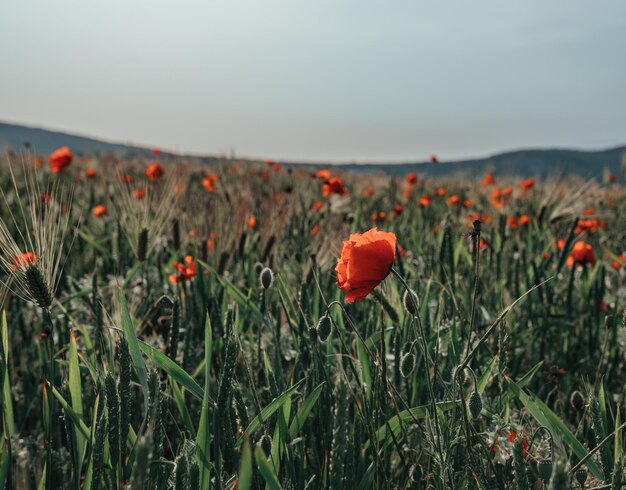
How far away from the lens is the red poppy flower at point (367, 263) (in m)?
0.99

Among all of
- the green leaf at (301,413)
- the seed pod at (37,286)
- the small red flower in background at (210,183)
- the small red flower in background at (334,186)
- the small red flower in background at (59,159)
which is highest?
the small red flower in background at (59,159)

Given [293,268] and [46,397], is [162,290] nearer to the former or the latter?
[293,268]

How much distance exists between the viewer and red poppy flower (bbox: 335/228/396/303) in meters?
0.99

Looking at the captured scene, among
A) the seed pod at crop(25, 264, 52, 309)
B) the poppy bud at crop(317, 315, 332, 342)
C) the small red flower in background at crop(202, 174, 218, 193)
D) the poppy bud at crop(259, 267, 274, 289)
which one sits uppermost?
the small red flower in background at crop(202, 174, 218, 193)

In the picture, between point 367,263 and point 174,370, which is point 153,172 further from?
point 367,263

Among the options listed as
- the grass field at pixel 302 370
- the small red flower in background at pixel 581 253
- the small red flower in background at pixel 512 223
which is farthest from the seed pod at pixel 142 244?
the small red flower in background at pixel 512 223

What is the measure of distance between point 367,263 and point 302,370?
0.65 m

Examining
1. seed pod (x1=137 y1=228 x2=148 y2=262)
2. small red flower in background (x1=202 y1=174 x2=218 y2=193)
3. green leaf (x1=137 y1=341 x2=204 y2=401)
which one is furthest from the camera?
small red flower in background (x1=202 y1=174 x2=218 y2=193)

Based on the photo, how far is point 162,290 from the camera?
2.35 metres

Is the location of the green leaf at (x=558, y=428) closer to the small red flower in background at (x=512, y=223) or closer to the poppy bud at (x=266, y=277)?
the poppy bud at (x=266, y=277)

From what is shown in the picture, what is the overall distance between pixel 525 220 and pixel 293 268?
1562mm

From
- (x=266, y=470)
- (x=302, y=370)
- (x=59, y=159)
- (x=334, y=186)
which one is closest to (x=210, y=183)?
(x=59, y=159)

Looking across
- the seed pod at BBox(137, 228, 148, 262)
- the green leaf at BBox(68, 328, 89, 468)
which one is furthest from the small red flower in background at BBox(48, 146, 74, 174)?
the green leaf at BBox(68, 328, 89, 468)

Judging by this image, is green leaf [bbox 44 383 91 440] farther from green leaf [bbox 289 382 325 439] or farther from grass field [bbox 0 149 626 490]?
green leaf [bbox 289 382 325 439]
